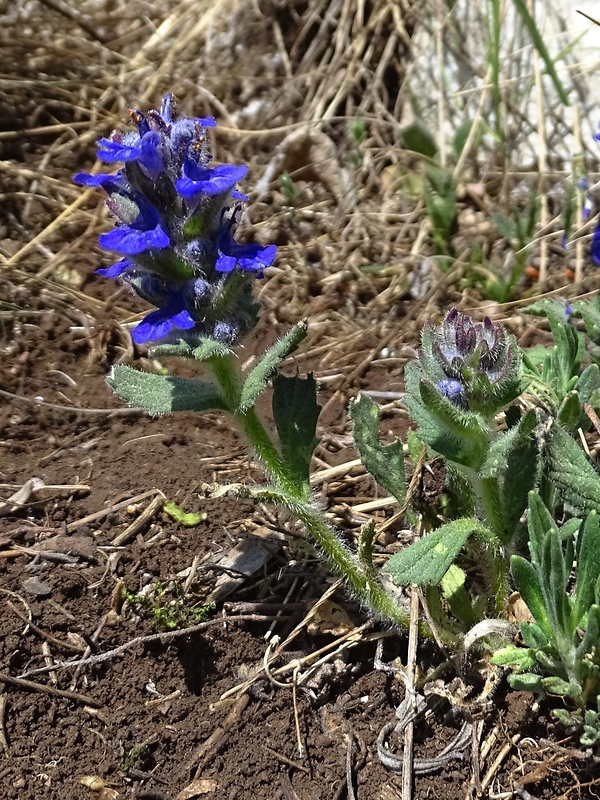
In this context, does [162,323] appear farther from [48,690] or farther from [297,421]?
[48,690]

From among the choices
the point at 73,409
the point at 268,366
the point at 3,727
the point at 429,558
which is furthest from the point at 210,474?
the point at 429,558

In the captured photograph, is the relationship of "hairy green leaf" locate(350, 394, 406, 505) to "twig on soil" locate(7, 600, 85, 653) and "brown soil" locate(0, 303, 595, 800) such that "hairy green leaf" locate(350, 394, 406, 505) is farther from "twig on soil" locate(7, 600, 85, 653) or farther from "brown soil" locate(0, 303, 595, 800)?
"twig on soil" locate(7, 600, 85, 653)

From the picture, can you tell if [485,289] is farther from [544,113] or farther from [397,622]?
[397,622]

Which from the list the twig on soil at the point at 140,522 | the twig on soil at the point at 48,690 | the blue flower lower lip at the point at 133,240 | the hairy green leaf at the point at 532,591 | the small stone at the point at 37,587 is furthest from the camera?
the twig on soil at the point at 140,522

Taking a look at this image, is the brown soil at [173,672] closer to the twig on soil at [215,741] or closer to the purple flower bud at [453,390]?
the twig on soil at [215,741]

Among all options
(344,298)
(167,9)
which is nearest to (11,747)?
(344,298)

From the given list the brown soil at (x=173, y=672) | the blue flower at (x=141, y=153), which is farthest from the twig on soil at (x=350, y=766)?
the blue flower at (x=141, y=153)

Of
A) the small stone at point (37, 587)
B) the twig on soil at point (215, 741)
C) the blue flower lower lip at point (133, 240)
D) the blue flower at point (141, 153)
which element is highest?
the blue flower at point (141, 153)
